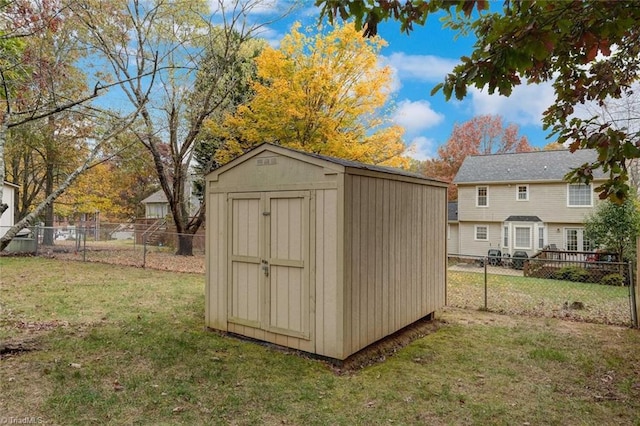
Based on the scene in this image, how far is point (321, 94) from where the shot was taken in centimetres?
1251

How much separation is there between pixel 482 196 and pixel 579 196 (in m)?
4.22

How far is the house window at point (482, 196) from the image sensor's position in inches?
785

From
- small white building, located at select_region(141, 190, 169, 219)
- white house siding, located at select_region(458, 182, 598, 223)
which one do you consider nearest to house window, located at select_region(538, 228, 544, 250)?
white house siding, located at select_region(458, 182, 598, 223)

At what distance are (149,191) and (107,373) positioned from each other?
32137 mm

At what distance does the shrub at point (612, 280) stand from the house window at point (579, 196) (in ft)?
22.3

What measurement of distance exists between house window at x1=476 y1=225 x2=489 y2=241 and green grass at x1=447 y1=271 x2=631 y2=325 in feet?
27.4

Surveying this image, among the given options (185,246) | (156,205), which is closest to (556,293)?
(185,246)

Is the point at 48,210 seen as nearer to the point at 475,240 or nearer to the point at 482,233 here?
the point at 475,240

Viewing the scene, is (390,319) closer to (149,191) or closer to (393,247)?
(393,247)

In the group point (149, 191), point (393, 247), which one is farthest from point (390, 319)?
point (149, 191)

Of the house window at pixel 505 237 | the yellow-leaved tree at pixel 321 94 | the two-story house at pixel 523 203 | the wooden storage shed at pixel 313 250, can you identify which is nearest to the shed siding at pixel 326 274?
the wooden storage shed at pixel 313 250

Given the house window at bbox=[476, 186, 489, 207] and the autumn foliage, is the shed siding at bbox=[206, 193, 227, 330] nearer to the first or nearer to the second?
the house window at bbox=[476, 186, 489, 207]

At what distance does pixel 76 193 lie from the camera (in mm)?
18922

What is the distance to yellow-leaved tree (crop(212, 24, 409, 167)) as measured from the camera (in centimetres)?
1238
